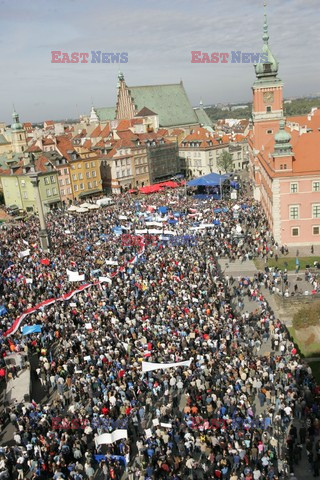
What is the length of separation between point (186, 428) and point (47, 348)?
36.8 feet

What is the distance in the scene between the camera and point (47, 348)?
2653 cm

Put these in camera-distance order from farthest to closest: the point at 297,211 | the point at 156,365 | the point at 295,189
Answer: the point at 297,211 → the point at 295,189 → the point at 156,365

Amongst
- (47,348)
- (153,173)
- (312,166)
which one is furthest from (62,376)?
(153,173)

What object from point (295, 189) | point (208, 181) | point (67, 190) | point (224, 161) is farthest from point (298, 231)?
point (224, 161)

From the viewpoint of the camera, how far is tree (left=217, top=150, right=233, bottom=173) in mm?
89444

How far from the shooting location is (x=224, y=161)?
89562 millimetres

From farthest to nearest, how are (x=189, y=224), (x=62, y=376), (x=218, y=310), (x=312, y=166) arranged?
(x=189, y=224)
(x=312, y=166)
(x=218, y=310)
(x=62, y=376)

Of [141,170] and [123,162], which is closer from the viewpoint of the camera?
[123,162]

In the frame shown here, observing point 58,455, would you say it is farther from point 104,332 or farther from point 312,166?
point 312,166

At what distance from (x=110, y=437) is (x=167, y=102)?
10407cm

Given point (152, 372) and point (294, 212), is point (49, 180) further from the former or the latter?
point (152, 372)

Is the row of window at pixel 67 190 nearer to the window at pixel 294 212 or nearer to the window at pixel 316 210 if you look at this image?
the window at pixel 294 212

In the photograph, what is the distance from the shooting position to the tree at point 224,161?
8944 cm

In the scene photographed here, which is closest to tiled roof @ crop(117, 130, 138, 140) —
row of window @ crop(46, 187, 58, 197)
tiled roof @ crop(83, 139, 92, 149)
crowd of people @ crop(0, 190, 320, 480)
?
tiled roof @ crop(83, 139, 92, 149)
